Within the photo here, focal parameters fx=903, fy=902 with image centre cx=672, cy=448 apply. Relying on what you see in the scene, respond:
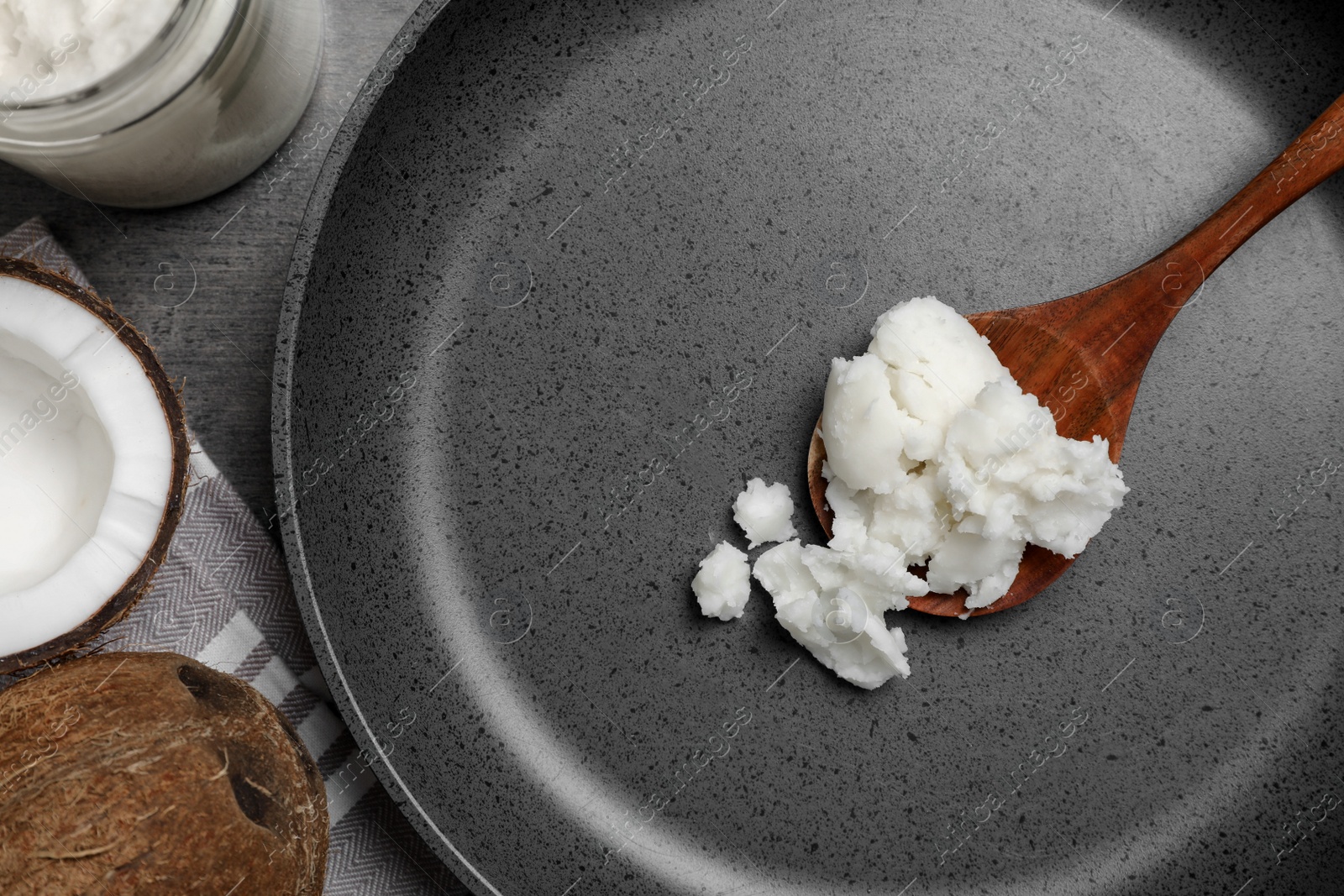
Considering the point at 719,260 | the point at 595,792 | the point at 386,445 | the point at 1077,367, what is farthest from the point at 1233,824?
the point at 386,445

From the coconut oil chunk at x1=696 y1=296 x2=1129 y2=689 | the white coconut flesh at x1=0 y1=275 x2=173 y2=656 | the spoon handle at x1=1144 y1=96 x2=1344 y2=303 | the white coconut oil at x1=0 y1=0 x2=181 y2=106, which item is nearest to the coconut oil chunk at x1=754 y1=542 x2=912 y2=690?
the coconut oil chunk at x1=696 y1=296 x2=1129 y2=689

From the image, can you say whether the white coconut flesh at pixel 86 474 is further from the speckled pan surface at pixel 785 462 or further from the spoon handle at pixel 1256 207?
the spoon handle at pixel 1256 207

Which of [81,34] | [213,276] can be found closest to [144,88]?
[81,34]

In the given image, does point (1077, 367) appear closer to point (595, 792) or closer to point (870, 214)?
point (870, 214)

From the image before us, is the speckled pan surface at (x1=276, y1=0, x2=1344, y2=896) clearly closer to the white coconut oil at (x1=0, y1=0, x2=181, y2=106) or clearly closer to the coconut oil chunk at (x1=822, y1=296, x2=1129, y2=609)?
the coconut oil chunk at (x1=822, y1=296, x2=1129, y2=609)

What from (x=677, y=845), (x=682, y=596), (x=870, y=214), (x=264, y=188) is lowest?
(x=677, y=845)

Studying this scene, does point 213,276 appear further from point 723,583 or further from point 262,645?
point 723,583

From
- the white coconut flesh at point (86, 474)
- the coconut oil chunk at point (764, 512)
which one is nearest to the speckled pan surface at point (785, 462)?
the coconut oil chunk at point (764, 512)
